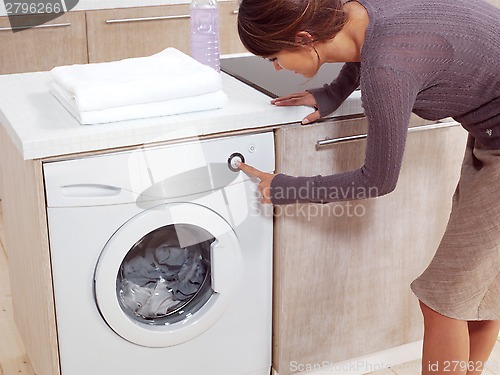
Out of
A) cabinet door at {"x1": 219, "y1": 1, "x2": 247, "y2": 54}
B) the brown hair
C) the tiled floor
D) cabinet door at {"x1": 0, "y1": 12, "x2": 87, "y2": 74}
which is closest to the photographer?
the brown hair

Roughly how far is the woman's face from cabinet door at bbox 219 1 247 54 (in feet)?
6.14

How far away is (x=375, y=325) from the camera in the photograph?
222 cm

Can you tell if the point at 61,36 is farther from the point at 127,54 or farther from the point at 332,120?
the point at 332,120

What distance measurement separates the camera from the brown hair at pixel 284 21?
1435 mm

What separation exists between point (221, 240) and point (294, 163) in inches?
10.4

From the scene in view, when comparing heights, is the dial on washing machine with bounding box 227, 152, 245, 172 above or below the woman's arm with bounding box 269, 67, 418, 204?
below

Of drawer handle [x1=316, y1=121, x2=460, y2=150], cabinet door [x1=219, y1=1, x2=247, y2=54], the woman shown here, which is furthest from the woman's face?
cabinet door [x1=219, y1=1, x2=247, y2=54]

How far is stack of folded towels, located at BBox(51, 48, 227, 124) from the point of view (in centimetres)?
167

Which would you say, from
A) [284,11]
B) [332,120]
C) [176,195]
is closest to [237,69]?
[332,120]

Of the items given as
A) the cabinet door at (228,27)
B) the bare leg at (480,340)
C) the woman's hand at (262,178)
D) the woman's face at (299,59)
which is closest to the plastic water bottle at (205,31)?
the woman's hand at (262,178)

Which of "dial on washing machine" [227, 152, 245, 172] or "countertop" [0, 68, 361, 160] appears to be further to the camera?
"dial on washing machine" [227, 152, 245, 172]

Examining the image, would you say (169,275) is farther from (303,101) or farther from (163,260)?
(303,101)

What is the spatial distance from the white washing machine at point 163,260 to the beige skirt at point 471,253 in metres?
0.45

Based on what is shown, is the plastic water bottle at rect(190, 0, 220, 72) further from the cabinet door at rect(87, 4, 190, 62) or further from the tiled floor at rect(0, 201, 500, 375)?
the cabinet door at rect(87, 4, 190, 62)
